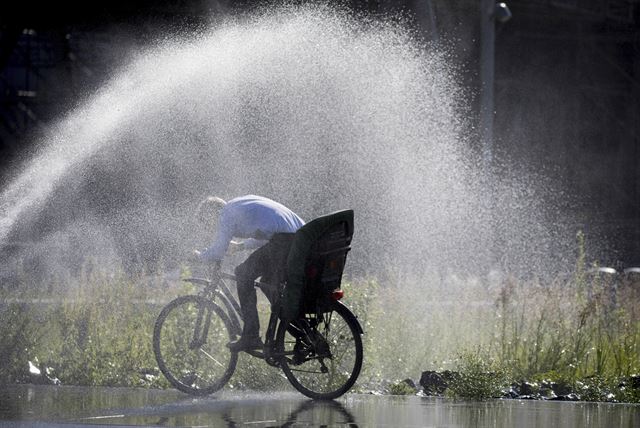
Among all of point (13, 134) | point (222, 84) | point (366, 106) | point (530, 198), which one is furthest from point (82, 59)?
point (366, 106)

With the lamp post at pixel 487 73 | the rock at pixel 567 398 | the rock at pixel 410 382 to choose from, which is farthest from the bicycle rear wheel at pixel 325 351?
the lamp post at pixel 487 73

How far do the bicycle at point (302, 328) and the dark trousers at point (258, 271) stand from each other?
0.34 feet

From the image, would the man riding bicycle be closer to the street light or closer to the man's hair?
the man's hair

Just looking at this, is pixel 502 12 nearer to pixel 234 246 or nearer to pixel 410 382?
pixel 410 382

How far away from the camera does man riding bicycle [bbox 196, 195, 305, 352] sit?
1107cm

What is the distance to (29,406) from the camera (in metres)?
10.1

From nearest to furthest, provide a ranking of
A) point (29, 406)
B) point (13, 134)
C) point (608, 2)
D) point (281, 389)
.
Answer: point (29, 406) < point (281, 389) < point (13, 134) < point (608, 2)

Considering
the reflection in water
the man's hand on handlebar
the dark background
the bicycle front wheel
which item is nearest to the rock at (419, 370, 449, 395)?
the reflection in water

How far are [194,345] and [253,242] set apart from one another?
1045mm

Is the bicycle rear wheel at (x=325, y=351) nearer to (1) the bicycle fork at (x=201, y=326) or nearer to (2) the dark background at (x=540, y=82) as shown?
(1) the bicycle fork at (x=201, y=326)

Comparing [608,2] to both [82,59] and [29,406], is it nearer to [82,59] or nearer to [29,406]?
[82,59]

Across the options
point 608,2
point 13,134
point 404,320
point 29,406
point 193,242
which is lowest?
point 29,406

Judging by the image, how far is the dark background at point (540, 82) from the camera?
4103 centimetres

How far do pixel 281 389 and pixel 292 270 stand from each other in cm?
145
